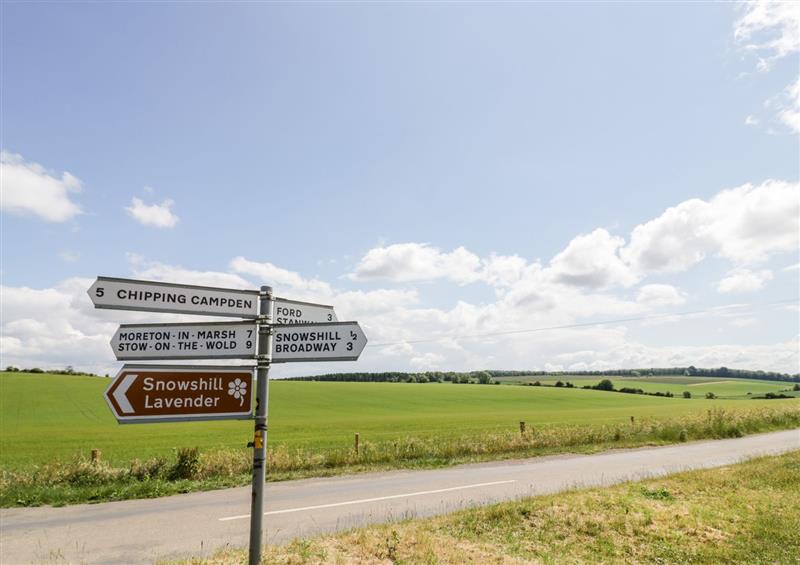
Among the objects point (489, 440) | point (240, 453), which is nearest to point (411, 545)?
point (240, 453)

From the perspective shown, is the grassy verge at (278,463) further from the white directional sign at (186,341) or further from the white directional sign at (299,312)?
the white directional sign at (299,312)

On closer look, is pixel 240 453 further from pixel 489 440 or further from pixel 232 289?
pixel 232 289

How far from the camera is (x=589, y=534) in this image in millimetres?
7789

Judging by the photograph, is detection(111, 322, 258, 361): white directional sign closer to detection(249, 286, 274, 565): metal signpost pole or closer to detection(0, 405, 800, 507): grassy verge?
detection(249, 286, 274, 565): metal signpost pole

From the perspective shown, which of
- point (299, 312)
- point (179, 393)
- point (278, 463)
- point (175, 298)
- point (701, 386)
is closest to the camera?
point (179, 393)

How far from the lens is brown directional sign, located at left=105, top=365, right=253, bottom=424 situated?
14.1ft

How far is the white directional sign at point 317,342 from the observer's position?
15.6ft

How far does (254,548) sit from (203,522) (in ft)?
23.2

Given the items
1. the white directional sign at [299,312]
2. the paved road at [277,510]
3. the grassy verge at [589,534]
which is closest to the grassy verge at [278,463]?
the paved road at [277,510]

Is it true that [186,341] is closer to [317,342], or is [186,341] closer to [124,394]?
[124,394]

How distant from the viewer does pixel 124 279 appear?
15.1 ft

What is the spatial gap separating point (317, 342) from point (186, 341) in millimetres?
1229

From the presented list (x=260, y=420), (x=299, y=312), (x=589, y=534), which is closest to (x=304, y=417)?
(x=589, y=534)

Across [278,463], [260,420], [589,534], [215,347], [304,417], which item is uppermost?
[215,347]
